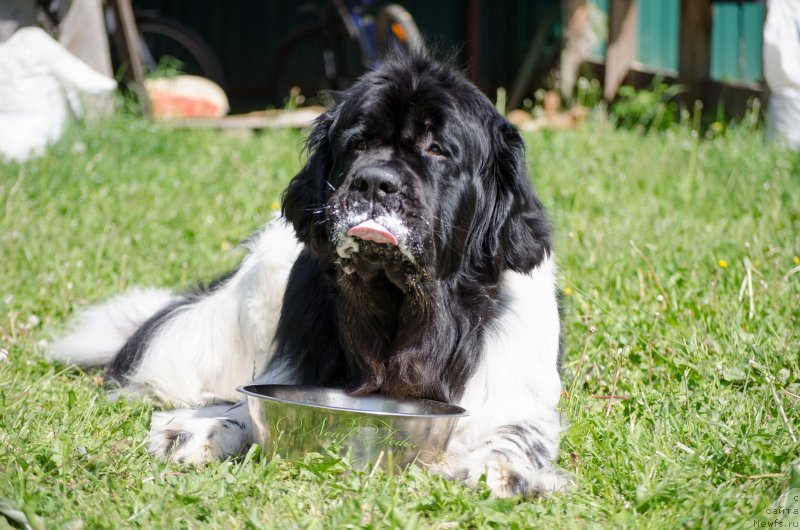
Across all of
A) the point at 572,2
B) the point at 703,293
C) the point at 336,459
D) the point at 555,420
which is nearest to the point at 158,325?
the point at 336,459

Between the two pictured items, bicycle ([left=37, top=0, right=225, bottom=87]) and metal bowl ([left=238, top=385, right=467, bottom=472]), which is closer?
metal bowl ([left=238, top=385, right=467, bottom=472])

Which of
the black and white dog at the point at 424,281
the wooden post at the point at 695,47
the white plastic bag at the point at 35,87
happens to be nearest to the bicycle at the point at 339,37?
the wooden post at the point at 695,47

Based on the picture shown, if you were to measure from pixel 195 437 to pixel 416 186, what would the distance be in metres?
1.02

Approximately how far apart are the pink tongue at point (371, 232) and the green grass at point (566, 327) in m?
0.65

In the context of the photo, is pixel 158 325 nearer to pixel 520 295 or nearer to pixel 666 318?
pixel 520 295

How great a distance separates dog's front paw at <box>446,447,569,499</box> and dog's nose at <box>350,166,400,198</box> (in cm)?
80

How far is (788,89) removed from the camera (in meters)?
6.30

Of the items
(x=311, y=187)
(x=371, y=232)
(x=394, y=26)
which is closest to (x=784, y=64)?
(x=394, y=26)

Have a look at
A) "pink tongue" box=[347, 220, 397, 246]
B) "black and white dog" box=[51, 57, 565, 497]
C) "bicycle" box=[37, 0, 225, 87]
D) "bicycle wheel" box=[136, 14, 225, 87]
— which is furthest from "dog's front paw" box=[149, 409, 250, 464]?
"bicycle wheel" box=[136, 14, 225, 87]

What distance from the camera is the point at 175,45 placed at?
10.6 meters

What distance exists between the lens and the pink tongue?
252 cm

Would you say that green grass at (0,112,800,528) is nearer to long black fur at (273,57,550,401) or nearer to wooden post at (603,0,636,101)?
long black fur at (273,57,550,401)

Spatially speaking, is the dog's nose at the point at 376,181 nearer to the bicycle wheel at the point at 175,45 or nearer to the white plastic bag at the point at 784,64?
the white plastic bag at the point at 784,64

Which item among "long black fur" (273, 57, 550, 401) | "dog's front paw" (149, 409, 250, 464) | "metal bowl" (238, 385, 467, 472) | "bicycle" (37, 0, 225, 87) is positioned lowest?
"dog's front paw" (149, 409, 250, 464)
